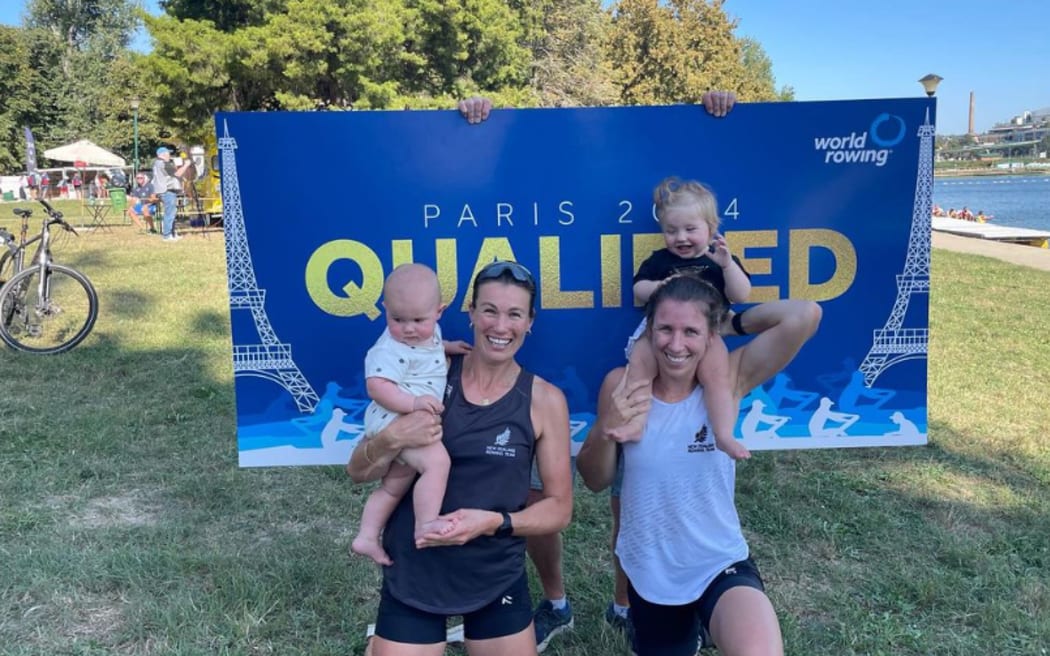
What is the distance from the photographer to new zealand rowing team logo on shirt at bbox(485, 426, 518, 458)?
95.7 inches

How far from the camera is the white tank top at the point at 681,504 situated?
243 centimetres

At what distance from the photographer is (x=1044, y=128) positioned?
15388 cm

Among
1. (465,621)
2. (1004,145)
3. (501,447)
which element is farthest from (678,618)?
(1004,145)

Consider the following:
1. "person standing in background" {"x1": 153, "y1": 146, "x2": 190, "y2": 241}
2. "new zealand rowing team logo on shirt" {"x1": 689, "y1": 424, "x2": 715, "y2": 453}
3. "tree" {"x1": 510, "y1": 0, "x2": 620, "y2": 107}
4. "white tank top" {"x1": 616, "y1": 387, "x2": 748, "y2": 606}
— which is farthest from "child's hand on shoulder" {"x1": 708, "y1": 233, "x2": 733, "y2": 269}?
"tree" {"x1": 510, "y1": 0, "x2": 620, "y2": 107}

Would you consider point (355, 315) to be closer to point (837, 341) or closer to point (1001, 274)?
point (837, 341)

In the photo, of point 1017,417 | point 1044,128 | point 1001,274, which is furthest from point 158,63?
point 1044,128

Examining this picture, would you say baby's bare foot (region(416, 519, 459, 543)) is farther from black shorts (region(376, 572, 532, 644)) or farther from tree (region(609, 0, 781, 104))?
tree (region(609, 0, 781, 104))

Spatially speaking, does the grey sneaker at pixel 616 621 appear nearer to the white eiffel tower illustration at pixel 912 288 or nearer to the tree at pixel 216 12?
the white eiffel tower illustration at pixel 912 288

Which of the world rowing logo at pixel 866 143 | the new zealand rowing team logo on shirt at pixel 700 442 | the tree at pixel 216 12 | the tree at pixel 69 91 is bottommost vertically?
the new zealand rowing team logo on shirt at pixel 700 442

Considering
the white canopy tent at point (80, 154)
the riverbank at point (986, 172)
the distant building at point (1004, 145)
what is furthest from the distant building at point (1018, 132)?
the white canopy tent at point (80, 154)

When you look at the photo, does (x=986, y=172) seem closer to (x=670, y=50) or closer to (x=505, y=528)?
(x=670, y=50)

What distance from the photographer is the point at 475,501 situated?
2.44m

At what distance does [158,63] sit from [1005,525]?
21.4 meters

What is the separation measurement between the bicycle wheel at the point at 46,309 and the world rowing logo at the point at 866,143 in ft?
21.2
